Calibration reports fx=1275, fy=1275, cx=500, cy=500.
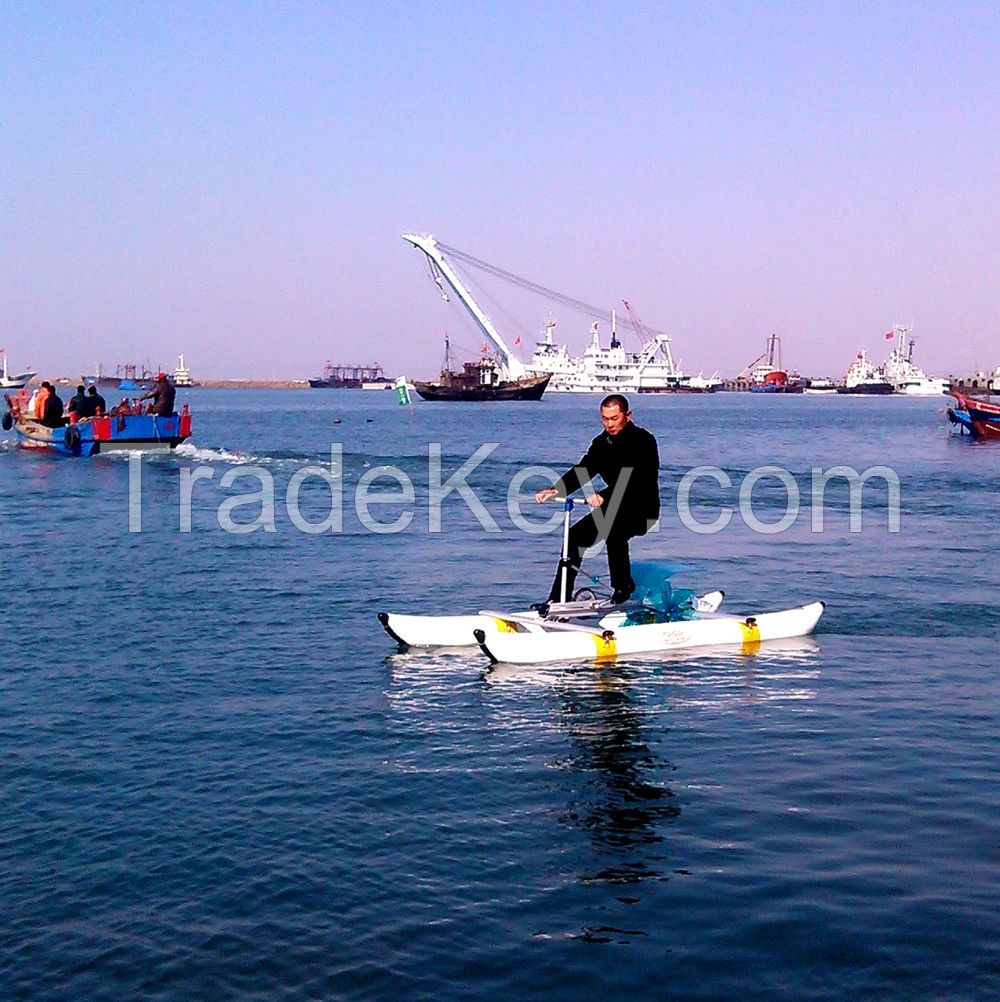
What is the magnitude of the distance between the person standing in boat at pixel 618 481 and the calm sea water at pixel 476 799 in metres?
1.37

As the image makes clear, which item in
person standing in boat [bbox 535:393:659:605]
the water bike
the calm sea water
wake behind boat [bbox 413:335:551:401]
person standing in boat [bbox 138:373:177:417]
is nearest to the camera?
the calm sea water

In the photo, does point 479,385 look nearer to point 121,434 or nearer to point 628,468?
point 121,434

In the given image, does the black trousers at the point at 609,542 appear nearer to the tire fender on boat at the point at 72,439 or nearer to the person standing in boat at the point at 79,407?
the tire fender on boat at the point at 72,439

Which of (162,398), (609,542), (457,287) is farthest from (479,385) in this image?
(609,542)

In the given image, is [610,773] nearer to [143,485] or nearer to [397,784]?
[397,784]

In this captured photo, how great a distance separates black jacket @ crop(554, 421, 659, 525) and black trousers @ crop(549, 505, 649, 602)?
10cm

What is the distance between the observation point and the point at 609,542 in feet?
42.8

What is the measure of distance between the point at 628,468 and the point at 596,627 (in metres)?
1.73

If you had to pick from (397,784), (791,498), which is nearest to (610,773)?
(397,784)

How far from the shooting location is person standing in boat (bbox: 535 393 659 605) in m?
12.6

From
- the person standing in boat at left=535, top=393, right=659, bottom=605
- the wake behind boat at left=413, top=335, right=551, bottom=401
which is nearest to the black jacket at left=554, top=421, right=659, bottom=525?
the person standing in boat at left=535, top=393, right=659, bottom=605

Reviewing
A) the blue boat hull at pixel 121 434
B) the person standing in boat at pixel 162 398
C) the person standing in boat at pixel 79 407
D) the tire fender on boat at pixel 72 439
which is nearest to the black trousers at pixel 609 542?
the person standing in boat at pixel 162 398

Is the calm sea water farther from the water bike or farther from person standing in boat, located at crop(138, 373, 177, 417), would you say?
person standing in boat, located at crop(138, 373, 177, 417)

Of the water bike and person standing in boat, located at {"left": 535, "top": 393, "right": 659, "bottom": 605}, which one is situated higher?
person standing in boat, located at {"left": 535, "top": 393, "right": 659, "bottom": 605}
